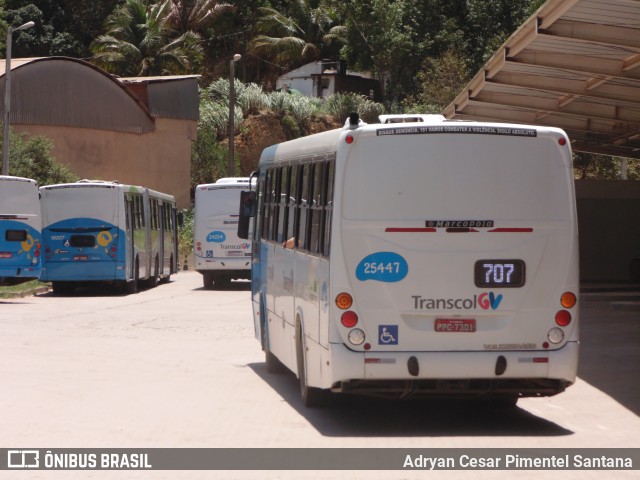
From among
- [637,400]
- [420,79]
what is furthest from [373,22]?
[637,400]

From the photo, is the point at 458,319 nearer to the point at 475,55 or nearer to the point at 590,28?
the point at 590,28

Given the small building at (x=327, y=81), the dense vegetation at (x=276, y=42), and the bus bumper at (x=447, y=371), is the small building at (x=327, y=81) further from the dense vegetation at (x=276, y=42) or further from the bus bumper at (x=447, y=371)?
the bus bumper at (x=447, y=371)

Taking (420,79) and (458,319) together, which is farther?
(420,79)

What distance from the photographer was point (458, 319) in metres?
11.4

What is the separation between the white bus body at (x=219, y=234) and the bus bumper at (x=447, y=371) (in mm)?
25356

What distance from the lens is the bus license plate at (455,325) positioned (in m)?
11.4

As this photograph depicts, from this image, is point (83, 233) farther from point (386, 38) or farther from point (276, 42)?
point (276, 42)

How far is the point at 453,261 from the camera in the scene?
11.5 meters

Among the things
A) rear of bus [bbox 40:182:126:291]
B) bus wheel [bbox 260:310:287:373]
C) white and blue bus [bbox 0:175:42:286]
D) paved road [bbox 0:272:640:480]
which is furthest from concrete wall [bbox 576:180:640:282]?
bus wheel [bbox 260:310:287:373]

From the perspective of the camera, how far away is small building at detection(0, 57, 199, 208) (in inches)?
2243

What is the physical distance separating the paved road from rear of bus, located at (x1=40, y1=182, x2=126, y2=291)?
1174cm

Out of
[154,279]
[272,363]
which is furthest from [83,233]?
[272,363]

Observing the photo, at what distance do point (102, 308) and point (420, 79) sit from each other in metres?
48.8

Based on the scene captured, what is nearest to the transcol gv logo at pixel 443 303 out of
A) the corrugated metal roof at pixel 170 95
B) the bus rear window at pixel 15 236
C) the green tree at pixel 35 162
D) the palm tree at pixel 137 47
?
the bus rear window at pixel 15 236
